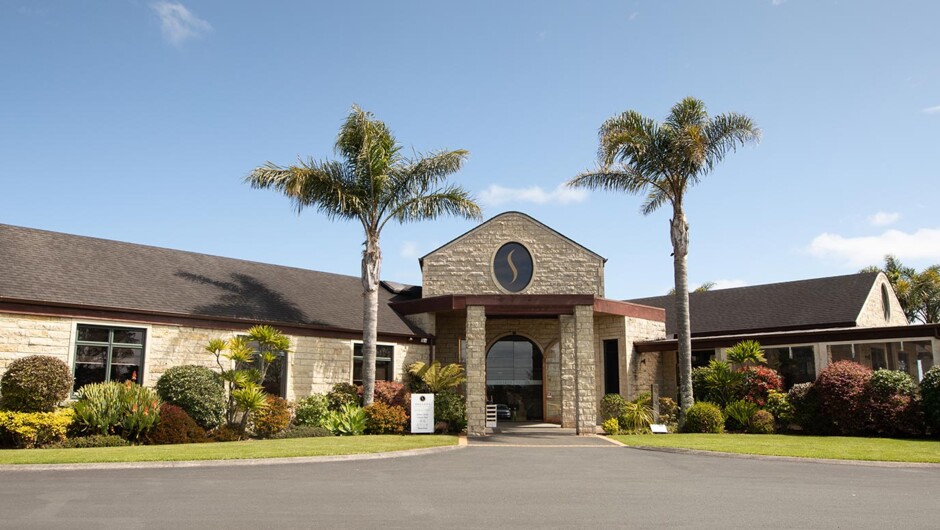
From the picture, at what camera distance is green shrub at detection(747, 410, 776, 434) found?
67.8 feet

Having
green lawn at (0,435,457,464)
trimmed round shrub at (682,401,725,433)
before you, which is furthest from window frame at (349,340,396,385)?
trimmed round shrub at (682,401,725,433)

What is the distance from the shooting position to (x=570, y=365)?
76.5 ft

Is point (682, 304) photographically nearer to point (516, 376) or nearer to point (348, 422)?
point (516, 376)

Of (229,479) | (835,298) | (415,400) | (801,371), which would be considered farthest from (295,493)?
(835,298)

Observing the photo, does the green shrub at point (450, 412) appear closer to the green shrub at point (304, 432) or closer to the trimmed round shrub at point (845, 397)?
the green shrub at point (304, 432)

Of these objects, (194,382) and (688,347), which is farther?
(688,347)

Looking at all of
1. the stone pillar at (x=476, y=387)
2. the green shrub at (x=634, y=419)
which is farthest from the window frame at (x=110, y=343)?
the green shrub at (x=634, y=419)

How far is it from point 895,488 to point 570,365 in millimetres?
13473

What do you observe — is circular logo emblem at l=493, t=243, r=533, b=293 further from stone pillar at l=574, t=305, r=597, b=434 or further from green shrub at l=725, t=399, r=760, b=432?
green shrub at l=725, t=399, r=760, b=432

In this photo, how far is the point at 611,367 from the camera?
25.9 m

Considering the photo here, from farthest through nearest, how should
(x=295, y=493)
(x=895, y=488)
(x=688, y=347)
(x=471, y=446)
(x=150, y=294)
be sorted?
(x=688, y=347)
(x=150, y=294)
(x=471, y=446)
(x=895, y=488)
(x=295, y=493)

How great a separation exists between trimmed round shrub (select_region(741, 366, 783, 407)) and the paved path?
8.74m

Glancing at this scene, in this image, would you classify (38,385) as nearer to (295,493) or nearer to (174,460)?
(174,460)

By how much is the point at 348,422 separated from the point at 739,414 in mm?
11348
